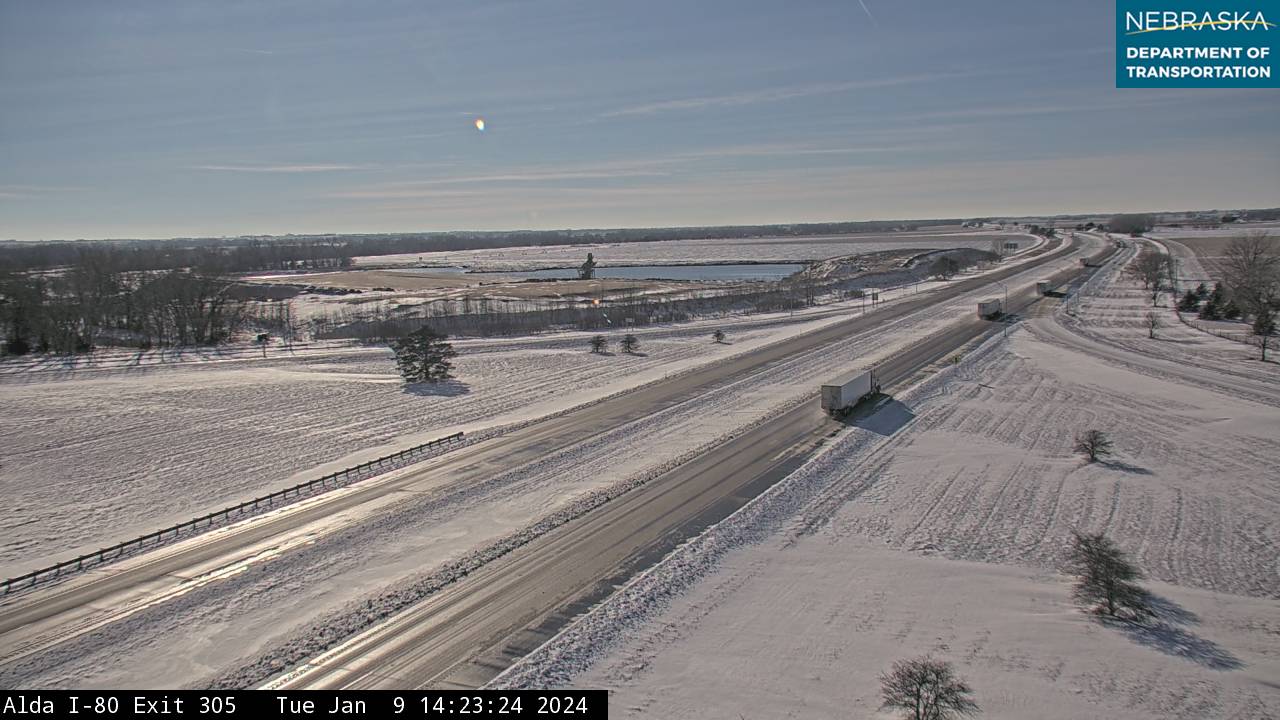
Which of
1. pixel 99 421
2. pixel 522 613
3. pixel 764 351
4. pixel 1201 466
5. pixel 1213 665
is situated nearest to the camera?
pixel 1213 665

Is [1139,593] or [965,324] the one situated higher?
[965,324]

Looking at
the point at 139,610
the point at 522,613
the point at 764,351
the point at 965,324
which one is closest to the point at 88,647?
the point at 139,610

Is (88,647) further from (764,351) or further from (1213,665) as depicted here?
(764,351)

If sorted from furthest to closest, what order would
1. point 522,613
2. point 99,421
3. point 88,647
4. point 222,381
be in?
point 222,381
point 99,421
point 522,613
point 88,647

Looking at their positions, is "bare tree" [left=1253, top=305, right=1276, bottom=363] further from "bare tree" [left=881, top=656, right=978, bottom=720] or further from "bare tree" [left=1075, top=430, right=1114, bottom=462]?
"bare tree" [left=881, top=656, right=978, bottom=720]

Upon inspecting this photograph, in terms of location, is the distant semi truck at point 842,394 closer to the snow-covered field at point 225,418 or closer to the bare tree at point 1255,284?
the snow-covered field at point 225,418

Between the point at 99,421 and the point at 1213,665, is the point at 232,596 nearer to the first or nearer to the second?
the point at 1213,665

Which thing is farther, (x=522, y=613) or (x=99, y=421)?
(x=99, y=421)
